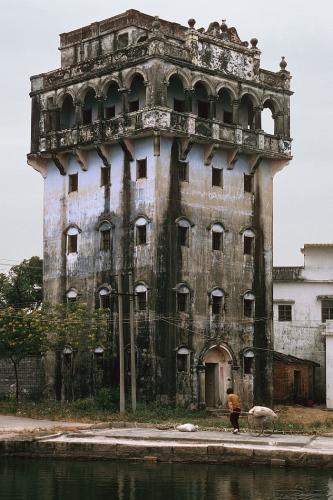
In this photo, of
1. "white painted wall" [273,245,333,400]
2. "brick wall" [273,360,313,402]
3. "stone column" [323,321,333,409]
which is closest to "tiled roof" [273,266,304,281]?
"white painted wall" [273,245,333,400]

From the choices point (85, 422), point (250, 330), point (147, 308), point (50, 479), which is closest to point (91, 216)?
point (147, 308)

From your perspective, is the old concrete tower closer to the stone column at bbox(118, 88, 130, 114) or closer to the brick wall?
the stone column at bbox(118, 88, 130, 114)

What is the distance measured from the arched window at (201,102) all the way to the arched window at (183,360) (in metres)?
11.0

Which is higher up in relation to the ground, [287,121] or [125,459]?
[287,121]

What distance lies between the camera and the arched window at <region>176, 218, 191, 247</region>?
48219 millimetres

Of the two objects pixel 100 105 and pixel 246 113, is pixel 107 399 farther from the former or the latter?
pixel 246 113

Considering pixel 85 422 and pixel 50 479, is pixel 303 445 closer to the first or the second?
pixel 50 479

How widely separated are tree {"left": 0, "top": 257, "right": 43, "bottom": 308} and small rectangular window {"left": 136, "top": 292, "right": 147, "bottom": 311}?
17.7m

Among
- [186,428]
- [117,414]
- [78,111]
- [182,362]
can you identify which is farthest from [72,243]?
[186,428]

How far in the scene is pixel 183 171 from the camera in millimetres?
48938

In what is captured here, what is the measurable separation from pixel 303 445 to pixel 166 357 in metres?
15.0

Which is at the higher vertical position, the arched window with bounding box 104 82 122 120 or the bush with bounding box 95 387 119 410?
the arched window with bounding box 104 82 122 120

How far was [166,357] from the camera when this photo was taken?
4684cm

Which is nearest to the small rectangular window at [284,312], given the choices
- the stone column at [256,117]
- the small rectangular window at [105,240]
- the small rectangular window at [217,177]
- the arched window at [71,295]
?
the stone column at [256,117]
